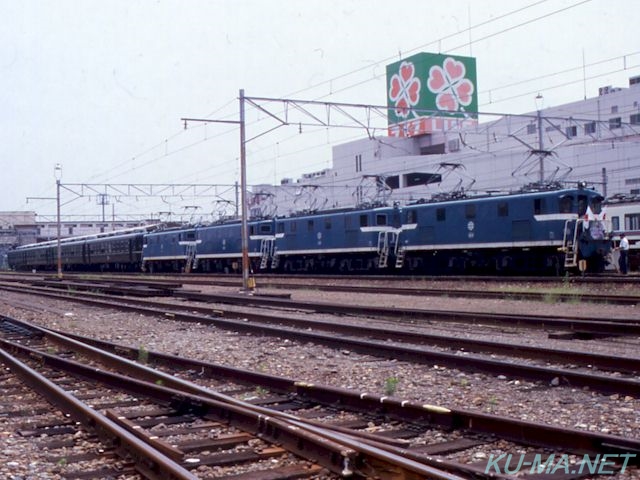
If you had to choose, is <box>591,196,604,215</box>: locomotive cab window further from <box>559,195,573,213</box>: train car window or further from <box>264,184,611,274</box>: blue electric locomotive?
<box>559,195,573,213</box>: train car window

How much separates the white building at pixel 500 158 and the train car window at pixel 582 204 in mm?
12001

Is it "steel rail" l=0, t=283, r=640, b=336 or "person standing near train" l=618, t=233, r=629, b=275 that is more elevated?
"person standing near train" l=618, t=233, r=629, b=275

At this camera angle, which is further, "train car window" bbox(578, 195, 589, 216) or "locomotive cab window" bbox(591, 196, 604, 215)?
"locomotive cab window" bbox(591, 196, 604, 215)

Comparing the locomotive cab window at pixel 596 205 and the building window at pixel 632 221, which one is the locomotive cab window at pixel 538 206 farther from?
the building window at pixel 632 221

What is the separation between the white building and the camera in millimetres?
47562

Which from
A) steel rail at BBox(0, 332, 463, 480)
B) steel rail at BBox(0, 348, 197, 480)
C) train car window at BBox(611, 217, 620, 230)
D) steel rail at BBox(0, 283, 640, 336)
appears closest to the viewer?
steel rail at BBox(0, 332, 463, 480)

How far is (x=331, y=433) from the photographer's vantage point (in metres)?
5.68

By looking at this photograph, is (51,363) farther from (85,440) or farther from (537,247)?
(537,247)

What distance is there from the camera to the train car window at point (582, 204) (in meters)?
26.3

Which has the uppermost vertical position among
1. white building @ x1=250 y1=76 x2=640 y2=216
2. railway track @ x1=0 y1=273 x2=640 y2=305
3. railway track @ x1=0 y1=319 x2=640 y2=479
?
white building @ x1=250 y1=76 x2=640 y2=216

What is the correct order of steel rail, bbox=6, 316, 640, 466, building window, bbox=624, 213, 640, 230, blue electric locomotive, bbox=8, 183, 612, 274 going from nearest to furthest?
steel rail, bbox=6, 316, 640, 466, blue electric locomotive, bbox=8, 183, 612, 274, building window, bbox=624, 213, 640, 230

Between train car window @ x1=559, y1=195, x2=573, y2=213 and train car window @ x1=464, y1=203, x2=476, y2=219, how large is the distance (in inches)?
153

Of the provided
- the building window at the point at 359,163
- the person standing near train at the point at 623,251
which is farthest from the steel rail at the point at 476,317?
the building window at the point at 359,163

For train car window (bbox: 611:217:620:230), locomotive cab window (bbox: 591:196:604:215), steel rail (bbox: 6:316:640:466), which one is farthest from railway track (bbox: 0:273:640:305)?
steel rail (bbox: 6:316:640:466)
